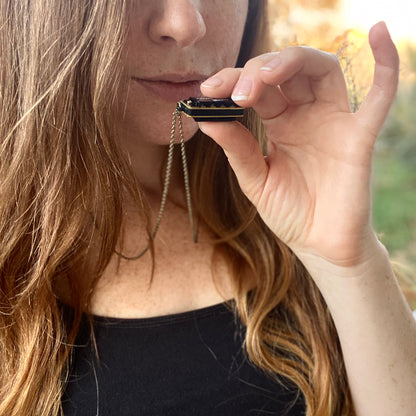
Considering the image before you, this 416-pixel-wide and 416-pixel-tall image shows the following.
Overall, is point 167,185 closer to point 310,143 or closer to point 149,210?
point 149,210

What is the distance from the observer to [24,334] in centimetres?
93

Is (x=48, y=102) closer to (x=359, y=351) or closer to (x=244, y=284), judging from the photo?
(x=244, y=284)

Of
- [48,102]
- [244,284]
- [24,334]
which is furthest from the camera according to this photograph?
[244,284]

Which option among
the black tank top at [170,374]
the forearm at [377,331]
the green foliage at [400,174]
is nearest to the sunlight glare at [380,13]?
the forearm at [377,331]

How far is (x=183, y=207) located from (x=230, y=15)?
0.41m

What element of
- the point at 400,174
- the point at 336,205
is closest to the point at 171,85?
the point at 336,205

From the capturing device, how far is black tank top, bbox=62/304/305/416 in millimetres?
914

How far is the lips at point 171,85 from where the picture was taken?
898 mm

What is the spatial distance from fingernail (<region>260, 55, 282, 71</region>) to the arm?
0.13ft

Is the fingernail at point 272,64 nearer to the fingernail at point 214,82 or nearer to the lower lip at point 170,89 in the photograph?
the fingernail at point 214,82

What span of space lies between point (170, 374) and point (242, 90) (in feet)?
1.69

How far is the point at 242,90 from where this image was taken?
73cm

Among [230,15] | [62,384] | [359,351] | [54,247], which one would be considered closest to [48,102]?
[54,247]

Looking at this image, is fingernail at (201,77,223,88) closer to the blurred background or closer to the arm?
the arm
